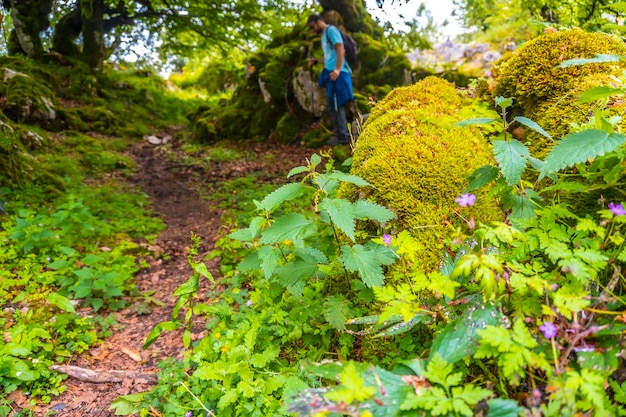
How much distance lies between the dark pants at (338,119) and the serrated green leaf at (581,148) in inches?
221

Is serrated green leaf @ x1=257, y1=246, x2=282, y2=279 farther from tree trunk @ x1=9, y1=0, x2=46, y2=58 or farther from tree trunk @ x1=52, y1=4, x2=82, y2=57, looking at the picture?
tree trunk @ x1=52, y1=4, x2=82, y2=57

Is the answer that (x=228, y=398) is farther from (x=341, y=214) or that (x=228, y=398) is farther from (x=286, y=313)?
(x=341, y=214)

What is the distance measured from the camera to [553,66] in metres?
2.57

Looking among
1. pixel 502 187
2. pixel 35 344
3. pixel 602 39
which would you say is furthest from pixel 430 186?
pixel 35 344

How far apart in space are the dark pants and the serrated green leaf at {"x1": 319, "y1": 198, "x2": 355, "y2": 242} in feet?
17.4

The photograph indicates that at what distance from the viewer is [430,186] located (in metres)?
2.09

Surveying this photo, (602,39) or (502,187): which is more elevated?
(602,39)

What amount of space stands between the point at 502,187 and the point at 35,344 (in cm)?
330

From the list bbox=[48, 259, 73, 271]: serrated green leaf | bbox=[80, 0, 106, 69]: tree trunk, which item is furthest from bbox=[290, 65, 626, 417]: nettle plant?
bbox=[80, 0, 106, 69]: tree trunk

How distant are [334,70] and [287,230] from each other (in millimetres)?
5170

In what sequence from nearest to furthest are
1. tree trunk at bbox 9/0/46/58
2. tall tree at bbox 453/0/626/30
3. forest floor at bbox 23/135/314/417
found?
forest floor at bbox 23/135/314/417 → tall tree at bbox 453/0/626/30 → tree trunk at bbox 9/0/46/58

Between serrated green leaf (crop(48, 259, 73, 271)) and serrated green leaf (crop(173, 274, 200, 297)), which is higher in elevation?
serrated green leaf (crop(173, 274, 200, 297))

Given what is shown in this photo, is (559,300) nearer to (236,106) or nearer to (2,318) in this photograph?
(2,318)

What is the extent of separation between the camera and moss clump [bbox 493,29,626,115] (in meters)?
2.43
